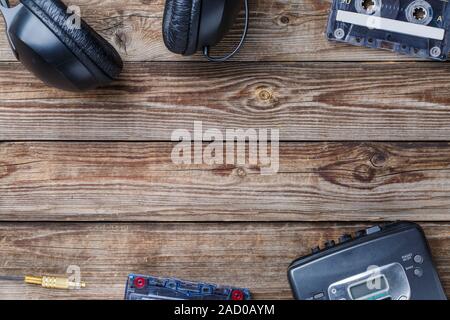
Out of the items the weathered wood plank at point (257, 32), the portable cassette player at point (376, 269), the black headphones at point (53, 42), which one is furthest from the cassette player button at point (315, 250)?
the black headphones at point (53, 42)

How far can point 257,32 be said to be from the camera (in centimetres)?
102

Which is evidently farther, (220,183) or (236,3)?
(220,183)

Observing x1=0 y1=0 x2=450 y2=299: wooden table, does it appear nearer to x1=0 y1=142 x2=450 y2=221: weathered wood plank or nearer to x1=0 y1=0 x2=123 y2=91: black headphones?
x1=0 y1=142 x2=450 y2=221: weathered wood plank

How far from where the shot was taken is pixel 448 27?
1.01 m

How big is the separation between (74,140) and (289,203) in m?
0.37

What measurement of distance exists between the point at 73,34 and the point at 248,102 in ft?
0.98

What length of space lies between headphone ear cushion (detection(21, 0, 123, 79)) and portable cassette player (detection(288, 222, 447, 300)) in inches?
17.5

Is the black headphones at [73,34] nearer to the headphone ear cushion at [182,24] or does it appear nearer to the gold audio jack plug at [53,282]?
the headphone ear cushion at [182,24]

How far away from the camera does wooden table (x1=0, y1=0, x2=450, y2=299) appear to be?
3.34 ft

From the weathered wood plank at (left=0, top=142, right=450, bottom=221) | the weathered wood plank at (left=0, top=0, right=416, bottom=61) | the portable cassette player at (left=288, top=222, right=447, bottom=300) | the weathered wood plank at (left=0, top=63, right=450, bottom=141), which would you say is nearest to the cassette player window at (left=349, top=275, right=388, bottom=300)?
the portable cassette player at (left=288, top=222, right=447, bottom=300)

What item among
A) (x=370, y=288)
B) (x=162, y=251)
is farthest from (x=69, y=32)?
(x=370, y=288)
